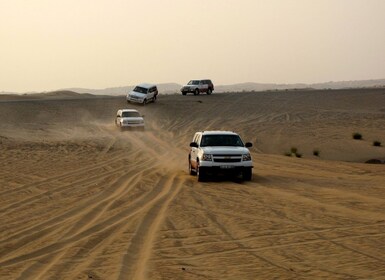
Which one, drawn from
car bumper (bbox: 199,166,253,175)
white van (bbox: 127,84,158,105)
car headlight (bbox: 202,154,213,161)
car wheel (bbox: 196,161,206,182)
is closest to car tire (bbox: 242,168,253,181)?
car bumper (bbox: 199,166,253,175)

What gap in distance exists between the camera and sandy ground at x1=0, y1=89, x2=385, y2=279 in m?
10.8

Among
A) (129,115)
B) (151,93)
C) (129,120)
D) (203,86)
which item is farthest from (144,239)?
(203,86)

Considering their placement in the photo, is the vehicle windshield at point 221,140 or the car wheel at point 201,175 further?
the vehicle windshield at point 221,140

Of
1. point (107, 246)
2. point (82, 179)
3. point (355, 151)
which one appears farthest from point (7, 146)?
point (107, 246)

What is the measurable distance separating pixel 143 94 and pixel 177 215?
2089 inches

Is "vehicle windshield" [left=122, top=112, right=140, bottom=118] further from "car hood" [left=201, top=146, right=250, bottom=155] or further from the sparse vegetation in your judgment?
"car hood" [left=201, top=146, right=250, bottom=155]

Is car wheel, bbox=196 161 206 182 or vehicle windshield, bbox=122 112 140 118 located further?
vehicle windshield, bbox=122 112 140 118

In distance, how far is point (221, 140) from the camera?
80.6 feet

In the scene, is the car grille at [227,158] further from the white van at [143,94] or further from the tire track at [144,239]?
the white van at [143,94]

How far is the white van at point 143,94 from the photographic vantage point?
2682 inches

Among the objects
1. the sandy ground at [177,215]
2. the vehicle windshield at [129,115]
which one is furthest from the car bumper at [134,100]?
the sandy ground at [177,215]

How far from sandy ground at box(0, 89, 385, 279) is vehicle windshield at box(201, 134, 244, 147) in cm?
123

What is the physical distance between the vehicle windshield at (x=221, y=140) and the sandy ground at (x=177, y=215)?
123 centimetres

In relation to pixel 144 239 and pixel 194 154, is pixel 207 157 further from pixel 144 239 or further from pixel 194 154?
pixel 144 239
